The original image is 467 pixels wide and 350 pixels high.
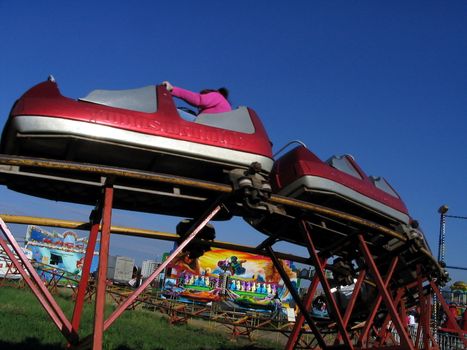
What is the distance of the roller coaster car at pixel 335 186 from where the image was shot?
4547 millimetres

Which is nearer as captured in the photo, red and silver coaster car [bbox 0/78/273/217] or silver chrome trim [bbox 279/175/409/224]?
red and silver coaster car [bbox 0/78/273/217]

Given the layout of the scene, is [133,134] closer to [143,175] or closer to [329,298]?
[143,175]

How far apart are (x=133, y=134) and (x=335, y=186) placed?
82.5 inches

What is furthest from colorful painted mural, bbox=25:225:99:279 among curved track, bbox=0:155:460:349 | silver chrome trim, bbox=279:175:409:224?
silver chrome trim, bbox=279:175:409:224

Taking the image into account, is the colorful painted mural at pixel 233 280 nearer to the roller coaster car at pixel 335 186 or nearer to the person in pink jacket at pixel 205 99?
the roller coaster car at pixel 335 186

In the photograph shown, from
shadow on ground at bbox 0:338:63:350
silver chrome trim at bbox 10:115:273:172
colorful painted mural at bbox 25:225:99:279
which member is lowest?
shadow on ground at bbox 0:338:63:350

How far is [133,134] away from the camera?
362 centimetres

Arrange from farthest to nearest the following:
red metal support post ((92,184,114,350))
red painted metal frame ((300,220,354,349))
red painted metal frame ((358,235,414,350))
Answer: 1. red painted metal frame ((300,220,354,349))
2. red painted metal frame ((358,235,414,350))
3. red metal support post ((92,184,114,350))

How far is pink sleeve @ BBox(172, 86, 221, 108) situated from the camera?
4.29 metres

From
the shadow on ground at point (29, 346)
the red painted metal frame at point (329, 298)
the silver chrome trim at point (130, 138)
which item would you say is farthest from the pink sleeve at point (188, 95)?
the shadow on ground at point (29, 346)

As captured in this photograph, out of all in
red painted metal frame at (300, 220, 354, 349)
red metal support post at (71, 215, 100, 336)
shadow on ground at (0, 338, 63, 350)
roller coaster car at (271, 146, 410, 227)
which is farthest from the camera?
shadow on ground at (0, 338, 63, 350)

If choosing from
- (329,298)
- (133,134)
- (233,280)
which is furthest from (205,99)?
(233,280)

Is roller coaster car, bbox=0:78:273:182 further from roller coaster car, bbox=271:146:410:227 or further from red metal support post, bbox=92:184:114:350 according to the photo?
roller coaster car, bbox=271:146:410:227

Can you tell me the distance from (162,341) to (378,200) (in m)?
7.69
